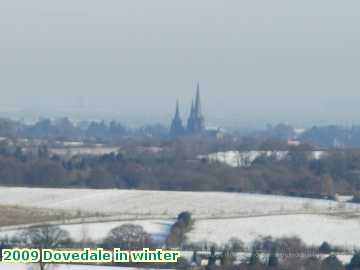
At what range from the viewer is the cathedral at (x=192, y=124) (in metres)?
104

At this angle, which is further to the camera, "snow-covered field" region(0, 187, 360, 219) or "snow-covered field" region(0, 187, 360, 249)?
Result: "snow-covered field" region(0, 187, 360, 219)

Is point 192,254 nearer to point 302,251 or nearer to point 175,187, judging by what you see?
point 302,251

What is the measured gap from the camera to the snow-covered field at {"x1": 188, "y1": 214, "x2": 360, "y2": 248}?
3191cm

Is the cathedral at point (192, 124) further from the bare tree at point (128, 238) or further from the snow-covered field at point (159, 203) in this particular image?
the bare tree at point (128, 238)

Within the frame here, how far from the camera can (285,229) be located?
33906mm

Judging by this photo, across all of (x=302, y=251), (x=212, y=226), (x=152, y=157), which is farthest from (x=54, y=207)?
(x=152, y=157)

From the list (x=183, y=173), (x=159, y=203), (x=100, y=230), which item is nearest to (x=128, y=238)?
(x=100, y=230)

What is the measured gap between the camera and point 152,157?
6456 centimetres

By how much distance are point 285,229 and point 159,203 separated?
30.4ft

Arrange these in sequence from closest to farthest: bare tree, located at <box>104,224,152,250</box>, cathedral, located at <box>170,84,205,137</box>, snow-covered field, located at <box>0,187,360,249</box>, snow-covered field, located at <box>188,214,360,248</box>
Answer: bare tree, located at <box>104,224,152,250</box> → snow-covered field, located at <box>188,214,360,248</box> → snow-covered field, located at <box>0,187,360,249</box> → cathedral, located at <box>170,84,205,137</box>

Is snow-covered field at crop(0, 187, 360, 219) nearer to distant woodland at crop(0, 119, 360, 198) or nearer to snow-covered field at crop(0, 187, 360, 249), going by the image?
snow-covered field at crop(0, 187, 360, 249)

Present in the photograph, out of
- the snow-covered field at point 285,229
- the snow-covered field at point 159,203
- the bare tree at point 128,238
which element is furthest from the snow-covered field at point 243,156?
the bare tree at point 128,238


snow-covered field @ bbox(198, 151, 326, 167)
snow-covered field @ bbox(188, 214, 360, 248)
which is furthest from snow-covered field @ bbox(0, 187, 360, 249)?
snow-covered field @ bbox(198, 151, 326, 167)

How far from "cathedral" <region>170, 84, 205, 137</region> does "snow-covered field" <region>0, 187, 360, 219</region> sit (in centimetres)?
5621
